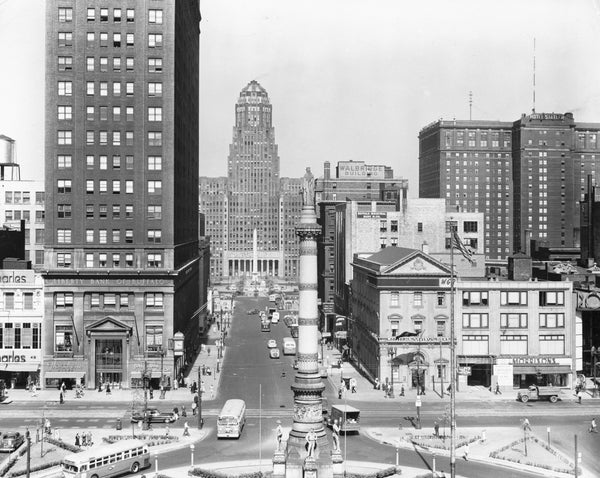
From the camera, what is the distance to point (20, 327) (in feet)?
308

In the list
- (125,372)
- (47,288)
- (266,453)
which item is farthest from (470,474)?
(47,288)

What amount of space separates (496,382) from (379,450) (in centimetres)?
2907

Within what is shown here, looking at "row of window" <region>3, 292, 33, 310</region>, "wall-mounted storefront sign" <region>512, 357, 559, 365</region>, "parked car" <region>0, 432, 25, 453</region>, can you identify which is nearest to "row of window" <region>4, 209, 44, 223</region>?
"row of window" <region>3, 292, 33, 310</region>

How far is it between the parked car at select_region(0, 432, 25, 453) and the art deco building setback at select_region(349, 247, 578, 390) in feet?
132

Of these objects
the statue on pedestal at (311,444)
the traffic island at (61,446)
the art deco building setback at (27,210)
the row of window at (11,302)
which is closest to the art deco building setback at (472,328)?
the traffic island at (61,446)

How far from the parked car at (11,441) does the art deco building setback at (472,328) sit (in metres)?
40.2

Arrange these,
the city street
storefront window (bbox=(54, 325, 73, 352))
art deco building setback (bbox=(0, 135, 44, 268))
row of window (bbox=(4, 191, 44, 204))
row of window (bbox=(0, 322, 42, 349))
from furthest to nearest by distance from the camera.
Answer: row of window (bbox=(4, 191, 44, 204)) < art deco building setback (bbox=(0, 135, 44, 268)) < row of window (bbox=(0, 322, 42, 349)) < storefront window (bbox=(54, 325, 73, 352)) < the city street

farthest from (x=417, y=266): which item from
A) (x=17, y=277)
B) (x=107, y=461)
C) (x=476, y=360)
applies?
(x=107, y=461)

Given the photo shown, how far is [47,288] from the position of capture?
9250 cm

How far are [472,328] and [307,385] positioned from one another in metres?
38.5

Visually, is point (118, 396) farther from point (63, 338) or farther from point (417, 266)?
point (417, 266)

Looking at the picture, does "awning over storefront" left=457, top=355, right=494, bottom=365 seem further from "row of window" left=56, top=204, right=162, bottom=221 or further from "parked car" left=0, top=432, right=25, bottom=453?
"parked car" left=0, top=432, right=25, bottom=453

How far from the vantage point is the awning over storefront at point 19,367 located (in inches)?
3634

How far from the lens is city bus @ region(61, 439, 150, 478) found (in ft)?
176
